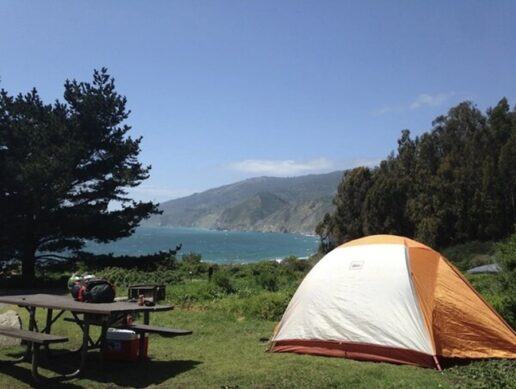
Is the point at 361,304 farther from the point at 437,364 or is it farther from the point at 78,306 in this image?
the point at 78,306

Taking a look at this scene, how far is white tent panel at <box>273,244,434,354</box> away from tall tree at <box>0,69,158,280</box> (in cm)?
1594

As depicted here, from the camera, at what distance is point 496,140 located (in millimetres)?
48500

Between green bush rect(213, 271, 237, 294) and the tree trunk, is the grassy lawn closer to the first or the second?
green bush rect(213, 271, 237, 294)

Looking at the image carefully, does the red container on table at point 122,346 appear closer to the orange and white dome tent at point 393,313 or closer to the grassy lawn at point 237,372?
the grassy lawn at point 237,372

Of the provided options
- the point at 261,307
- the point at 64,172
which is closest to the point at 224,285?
the point at 261,307

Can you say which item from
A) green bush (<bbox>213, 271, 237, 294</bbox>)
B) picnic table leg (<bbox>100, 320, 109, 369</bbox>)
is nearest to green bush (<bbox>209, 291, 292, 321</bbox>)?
green bush (<bbox>213, 271, 237, 294</bbox>)

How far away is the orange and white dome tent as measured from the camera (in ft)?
27.8

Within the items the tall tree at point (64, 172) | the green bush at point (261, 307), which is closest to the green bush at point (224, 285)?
the green bush at point (261, 307)

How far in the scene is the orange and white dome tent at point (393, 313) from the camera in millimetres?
8461

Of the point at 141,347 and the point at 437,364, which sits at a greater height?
the point at 141,347

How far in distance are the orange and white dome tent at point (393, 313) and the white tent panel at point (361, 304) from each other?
0.02 m

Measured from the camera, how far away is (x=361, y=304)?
9.02 meters

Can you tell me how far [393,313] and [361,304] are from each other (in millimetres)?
558

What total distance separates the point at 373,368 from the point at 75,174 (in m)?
20.2
